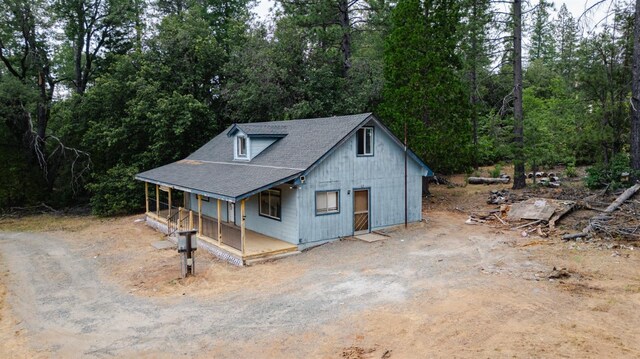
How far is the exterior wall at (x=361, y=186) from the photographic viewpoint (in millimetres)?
15281

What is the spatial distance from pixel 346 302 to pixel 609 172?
17415mm

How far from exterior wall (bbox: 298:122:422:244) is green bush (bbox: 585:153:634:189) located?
9.30 metres

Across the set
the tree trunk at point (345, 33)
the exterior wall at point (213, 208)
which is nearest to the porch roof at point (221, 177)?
the exterior wall at point (213, 208)

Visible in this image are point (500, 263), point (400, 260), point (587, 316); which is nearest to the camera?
point (587, 316)

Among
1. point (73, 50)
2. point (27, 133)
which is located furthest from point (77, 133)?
point (73, 50)

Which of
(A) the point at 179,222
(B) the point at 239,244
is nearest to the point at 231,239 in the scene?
(B) the point at 239,244

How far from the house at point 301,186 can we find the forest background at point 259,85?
5730 millimetres

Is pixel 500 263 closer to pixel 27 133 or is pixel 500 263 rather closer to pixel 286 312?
pixel 286 312

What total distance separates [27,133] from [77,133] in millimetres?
2763

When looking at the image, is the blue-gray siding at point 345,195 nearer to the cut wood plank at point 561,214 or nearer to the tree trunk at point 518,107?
the cut wood plank at point 561,214

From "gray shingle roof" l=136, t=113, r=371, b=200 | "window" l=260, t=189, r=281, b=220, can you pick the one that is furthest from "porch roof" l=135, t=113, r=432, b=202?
"window" l=260, t=189, r=281, b=220

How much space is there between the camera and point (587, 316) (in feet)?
27.8

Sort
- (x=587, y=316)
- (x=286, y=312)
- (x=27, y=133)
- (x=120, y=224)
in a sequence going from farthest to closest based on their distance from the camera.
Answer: (x=27, y=133) < (x=120, y=224) < (x=286, y=312) < (x=587, y=316)

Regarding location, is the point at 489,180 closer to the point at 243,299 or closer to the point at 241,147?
the point at 241,147
